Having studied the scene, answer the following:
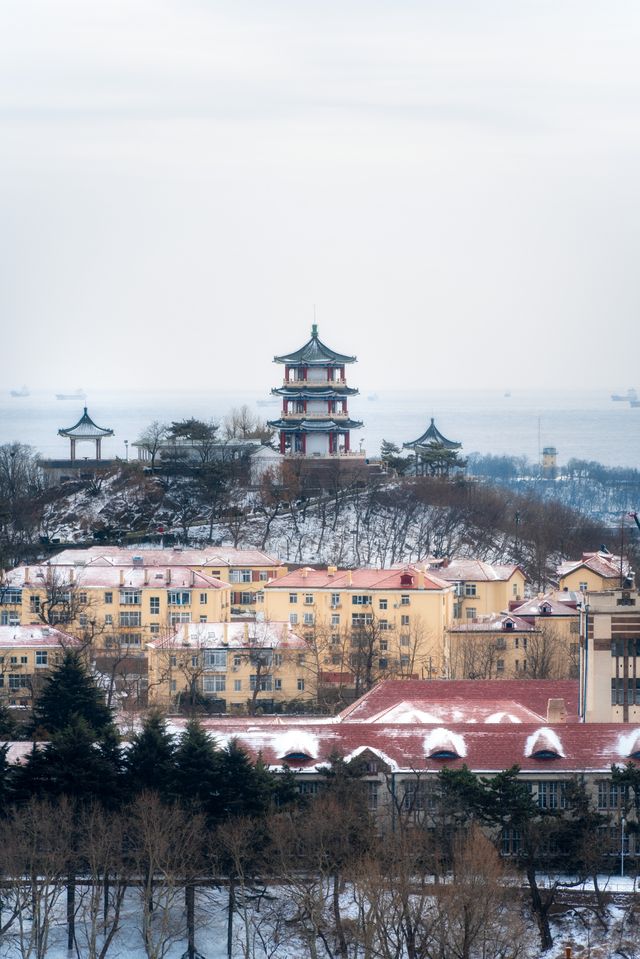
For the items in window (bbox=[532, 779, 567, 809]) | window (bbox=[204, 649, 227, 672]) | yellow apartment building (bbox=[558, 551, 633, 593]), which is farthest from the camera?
yellow apartment building (bbox=[558, 551, 633, 593])

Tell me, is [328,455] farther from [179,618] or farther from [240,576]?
[179,618]

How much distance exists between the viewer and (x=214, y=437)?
98688mm

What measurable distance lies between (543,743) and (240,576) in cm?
2996

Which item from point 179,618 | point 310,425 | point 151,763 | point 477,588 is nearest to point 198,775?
point 151,763

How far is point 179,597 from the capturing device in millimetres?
73750

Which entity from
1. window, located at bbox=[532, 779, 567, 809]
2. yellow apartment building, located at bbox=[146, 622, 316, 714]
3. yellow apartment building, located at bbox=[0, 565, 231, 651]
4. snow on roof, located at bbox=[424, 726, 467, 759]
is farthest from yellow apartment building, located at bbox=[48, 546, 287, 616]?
window, located at bbox=[532, 779, 567, 809]

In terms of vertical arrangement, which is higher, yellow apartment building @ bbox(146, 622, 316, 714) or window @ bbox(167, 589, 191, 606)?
window @ bbox(167, 589, 191, 606)

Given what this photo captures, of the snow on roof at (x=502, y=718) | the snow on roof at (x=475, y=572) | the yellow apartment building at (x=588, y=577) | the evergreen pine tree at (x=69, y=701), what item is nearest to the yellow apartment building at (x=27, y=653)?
the evergreen pine tree at (x=69, y=701)

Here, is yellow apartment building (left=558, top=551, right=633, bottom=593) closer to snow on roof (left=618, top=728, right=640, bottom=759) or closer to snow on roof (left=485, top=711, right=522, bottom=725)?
snow on roof (left=485, top=711, right=522, bottom=725)

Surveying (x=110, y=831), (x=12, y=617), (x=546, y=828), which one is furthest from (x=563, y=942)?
(x=12, y=617)

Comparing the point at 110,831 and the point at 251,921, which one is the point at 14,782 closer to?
the point at 110,831

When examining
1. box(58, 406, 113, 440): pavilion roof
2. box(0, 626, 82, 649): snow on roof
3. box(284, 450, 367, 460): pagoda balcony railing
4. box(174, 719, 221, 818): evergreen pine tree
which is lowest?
box(174, 719, 221, 818): evergreen pine tree

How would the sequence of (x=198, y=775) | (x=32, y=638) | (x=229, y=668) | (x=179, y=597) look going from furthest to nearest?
1. (x=179, y=597)
2. (x=32, y=638)
3. (x=229, y=668)
4. (x=198, y=775)

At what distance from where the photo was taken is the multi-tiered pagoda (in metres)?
99.2
